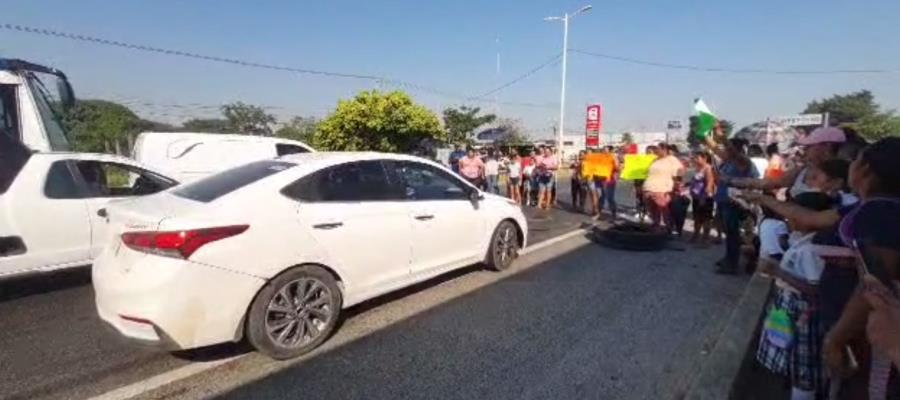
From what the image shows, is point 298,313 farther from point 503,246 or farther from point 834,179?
point 834,179

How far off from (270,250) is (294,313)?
1.71 ft

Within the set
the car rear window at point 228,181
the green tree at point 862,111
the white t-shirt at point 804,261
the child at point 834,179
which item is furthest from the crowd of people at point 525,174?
the green tree at point 862,111

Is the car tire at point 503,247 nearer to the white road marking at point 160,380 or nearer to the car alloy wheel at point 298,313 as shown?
the car alloy wheel at point 298,313

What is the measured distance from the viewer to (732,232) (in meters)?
6.91

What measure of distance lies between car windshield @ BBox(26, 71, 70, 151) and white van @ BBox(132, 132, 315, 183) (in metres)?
2.30

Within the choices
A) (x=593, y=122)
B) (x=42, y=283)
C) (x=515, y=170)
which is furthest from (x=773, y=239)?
(x=593, y=122)

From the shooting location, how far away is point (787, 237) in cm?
358

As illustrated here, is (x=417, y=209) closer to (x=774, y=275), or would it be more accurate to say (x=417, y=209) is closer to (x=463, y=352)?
(x=463, y=352)

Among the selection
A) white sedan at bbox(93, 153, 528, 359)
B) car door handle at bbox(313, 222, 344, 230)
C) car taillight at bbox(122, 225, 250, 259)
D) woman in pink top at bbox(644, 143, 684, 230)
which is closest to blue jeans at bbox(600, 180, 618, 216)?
woman in pink top at bbox(644, 143, 684, 230)

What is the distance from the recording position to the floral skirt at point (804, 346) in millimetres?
3188

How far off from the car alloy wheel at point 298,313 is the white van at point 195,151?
6.84 meters

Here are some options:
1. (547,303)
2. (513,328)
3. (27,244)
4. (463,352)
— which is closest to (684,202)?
(547,303)

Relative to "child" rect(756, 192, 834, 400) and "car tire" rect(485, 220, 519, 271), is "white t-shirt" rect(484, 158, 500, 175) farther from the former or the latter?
"child" rect(756, 192, 834, 400)

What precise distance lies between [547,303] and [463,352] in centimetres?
149
